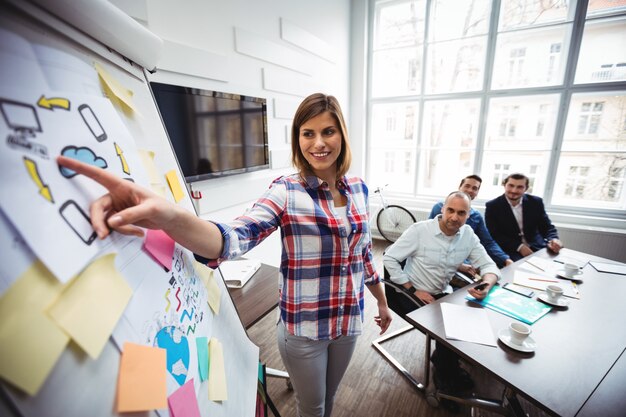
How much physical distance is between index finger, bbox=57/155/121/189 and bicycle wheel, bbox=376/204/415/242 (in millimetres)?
4033

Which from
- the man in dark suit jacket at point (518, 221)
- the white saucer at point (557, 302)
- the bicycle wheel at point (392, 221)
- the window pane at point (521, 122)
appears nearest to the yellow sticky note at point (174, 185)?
the white saucer at point (557, 302)

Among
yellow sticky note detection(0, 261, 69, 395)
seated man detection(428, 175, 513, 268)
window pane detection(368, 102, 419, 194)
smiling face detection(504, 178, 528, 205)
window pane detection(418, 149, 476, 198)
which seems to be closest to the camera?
yellow sticky note detection(0, 261, 69, 395)

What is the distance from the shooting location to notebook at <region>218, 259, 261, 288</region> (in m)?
1.45

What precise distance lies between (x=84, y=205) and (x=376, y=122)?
470 cm

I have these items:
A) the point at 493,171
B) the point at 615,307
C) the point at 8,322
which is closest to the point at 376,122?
the point at 493,171

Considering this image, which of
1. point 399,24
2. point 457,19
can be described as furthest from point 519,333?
point 399,24

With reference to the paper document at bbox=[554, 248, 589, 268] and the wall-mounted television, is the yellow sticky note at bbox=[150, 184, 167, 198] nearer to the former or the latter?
the wall-mounted television

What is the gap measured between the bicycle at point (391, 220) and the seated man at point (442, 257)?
2.28 m

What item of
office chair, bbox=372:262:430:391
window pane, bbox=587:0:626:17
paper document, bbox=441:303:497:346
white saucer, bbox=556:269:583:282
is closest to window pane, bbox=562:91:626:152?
window pane, bbox=587:0:626:17

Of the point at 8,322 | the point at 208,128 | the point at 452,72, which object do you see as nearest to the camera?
the point at 8,322

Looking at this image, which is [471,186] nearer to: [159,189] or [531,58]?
[531,58]

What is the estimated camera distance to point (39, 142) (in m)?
0.29

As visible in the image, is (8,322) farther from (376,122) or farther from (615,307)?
(376,122)

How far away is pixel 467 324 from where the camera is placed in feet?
3.92
